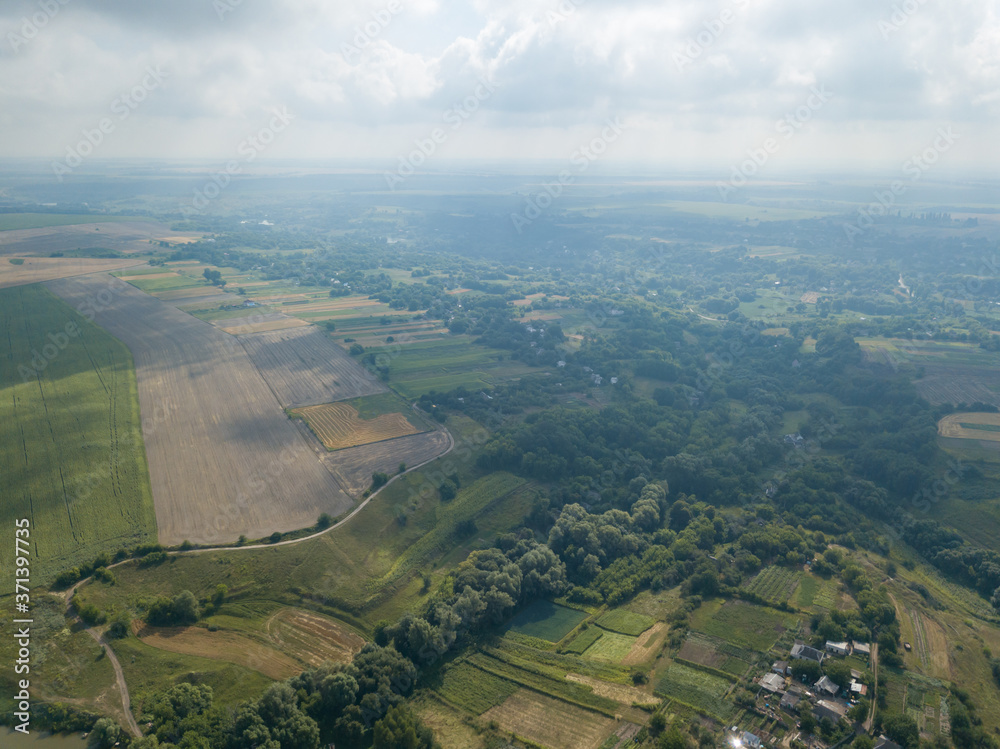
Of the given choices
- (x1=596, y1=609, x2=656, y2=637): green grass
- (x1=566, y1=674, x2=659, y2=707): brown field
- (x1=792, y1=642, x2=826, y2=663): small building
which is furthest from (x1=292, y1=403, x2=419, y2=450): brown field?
(x1=792, y1=642, x2=826, y2=663): small building

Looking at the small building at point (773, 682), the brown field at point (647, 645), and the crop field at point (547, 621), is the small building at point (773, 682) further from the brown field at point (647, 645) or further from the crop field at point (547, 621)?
the crop field at point (547, 621)

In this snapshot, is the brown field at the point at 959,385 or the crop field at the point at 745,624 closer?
the crop field at the point at 745,624

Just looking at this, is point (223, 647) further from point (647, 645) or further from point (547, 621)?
point (647, 645)

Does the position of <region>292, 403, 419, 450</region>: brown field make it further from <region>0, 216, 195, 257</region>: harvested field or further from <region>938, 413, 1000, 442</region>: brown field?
<region>0, 216, 195, 257</region>: harvested field

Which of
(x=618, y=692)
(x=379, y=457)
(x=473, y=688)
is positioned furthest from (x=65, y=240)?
A: (x=618, y=692)

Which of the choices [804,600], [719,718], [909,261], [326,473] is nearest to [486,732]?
[719,718]

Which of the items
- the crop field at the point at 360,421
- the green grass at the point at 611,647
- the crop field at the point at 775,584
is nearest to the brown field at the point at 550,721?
the green grass at the point at 611,647
